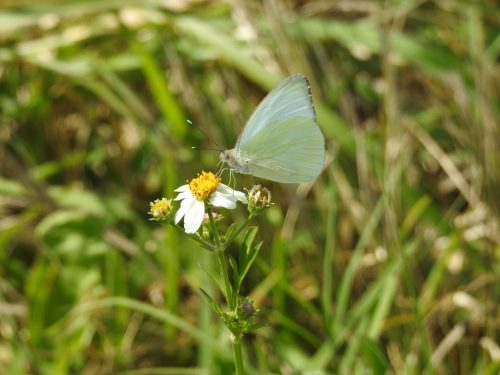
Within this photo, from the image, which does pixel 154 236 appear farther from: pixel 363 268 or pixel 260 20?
pixel 260 20

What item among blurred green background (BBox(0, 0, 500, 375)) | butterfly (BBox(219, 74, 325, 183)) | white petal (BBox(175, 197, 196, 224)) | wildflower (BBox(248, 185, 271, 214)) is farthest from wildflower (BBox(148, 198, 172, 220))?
blurred green background (BBox(0, 0, 500, 375))

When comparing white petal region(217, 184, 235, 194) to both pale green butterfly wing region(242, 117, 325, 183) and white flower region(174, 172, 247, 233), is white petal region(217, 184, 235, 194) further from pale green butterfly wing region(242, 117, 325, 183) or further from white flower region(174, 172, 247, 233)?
pale green butterfly wing region(242, 117, 325, 183)

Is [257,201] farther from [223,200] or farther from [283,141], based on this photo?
[283,141]

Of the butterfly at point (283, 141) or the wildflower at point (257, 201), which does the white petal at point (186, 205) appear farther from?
the butterfly at point (283, 141)

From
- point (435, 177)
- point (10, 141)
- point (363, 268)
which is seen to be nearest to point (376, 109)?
point (435, 177)

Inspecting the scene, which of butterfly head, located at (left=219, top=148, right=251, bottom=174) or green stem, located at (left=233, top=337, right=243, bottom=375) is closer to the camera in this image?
green stem, located at (left=233, top=337, right=243, bottom=375)

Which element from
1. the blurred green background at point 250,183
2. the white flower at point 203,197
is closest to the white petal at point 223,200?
the white flower at point 203,197

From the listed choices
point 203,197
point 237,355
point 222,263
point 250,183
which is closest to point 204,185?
point 203,197

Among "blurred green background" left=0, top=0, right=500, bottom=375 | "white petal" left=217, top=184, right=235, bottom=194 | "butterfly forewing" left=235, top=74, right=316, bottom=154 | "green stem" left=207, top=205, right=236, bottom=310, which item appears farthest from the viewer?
"blurred green background" left=0, top=0, right=500, bottom=375
